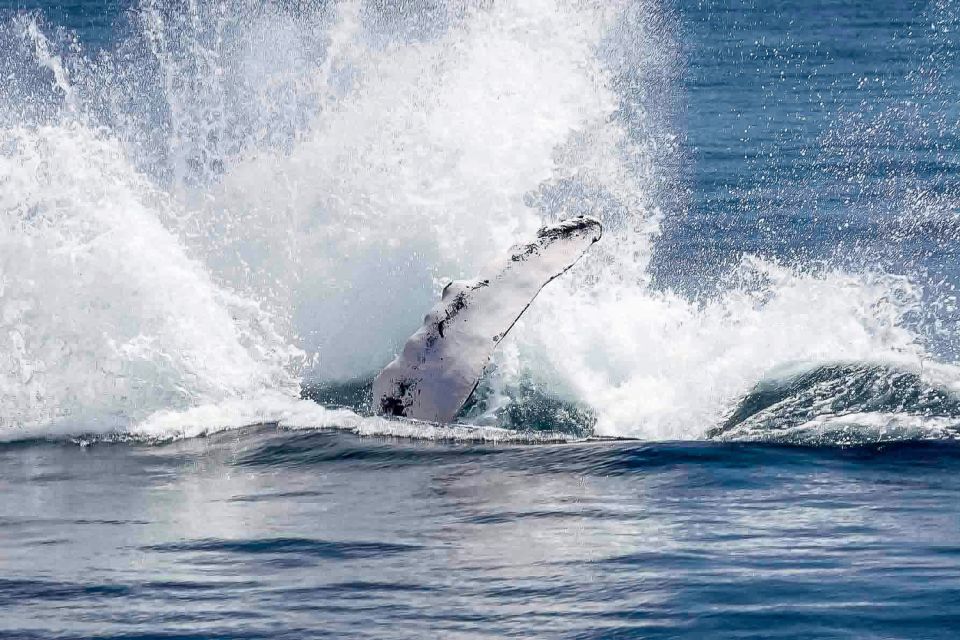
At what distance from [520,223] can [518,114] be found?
1511mm

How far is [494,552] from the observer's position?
8.82 meters

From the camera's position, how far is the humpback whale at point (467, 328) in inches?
463

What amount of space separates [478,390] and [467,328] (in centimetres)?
188

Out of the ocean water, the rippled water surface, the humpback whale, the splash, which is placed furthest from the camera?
the splash

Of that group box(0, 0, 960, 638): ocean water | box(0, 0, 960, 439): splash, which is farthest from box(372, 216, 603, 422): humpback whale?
box(0, 0, 960, 439): splash

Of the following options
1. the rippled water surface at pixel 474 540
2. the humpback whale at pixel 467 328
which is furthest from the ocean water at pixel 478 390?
the humpback whale at pixel 467 328

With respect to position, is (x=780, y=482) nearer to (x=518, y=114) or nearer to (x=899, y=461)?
(x=899, y=461)

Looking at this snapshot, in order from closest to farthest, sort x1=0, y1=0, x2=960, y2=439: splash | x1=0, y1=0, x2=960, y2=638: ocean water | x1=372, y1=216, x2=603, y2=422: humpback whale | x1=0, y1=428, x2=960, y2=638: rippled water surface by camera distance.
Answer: x1=0, y1=428, x2=960, y2=638: rippled water surface < x1=0, y1=0, x2=960, y2=638: ocean water < x1=372, y1=216, x2=603, y2=422: humpback whale < x1=0, y1=0, x2=960, y2=439: splash

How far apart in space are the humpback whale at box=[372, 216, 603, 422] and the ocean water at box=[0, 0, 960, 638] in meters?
0.27

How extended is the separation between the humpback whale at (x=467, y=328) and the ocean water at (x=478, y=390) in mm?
268

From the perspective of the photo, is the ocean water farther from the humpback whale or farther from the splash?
the humpback whale

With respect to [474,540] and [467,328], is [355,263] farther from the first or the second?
[474,540]

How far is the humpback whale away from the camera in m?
11.8

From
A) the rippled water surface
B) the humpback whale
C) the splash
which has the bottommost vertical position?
the rippled water surface
